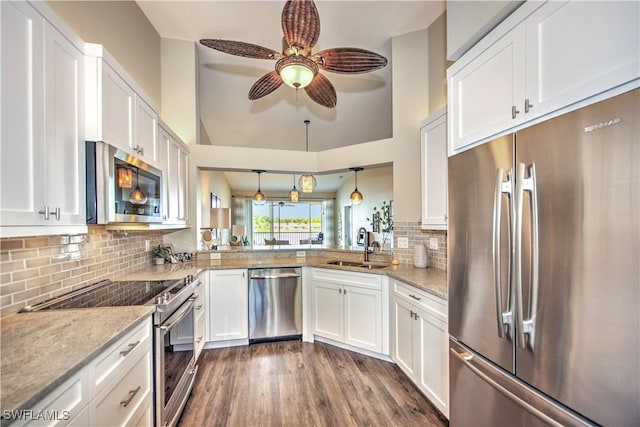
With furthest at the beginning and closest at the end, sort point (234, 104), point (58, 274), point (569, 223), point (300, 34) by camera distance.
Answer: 1. point (234, 104)
2. point (300, 34)
3. point (58, 274)
4. point (569, 223)

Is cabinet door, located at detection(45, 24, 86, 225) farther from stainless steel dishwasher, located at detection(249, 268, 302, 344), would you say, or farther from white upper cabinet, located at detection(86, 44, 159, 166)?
stainless steel dishwasher, located at detection(249, 268, 302, 344)

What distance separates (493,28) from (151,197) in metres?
2.38

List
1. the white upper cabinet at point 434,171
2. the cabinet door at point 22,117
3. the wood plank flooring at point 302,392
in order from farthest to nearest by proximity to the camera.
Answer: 1. the white upper cabinet at point 434,171
2. the wood plank flooring at point 302,392
3. the cabinet door at point 22,117

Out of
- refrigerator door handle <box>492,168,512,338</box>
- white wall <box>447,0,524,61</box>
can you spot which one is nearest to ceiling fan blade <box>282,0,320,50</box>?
white wall <box>447,0,524,61</box>

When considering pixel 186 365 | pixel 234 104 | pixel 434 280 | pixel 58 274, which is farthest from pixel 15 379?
pixel 234 104

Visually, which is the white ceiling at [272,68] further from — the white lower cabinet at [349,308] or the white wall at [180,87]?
the white lower cabinet at [349,308]

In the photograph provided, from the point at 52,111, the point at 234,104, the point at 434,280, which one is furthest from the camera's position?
the point at 234,104

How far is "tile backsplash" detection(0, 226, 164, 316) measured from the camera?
1.32m

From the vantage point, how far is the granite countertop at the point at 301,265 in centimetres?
214

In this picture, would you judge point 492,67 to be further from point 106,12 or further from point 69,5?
point 106,12

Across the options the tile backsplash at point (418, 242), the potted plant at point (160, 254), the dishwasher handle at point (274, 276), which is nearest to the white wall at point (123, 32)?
the potted plant at point (160, 254)

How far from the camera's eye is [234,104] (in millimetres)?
4805

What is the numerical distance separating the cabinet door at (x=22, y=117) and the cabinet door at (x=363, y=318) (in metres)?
2.43

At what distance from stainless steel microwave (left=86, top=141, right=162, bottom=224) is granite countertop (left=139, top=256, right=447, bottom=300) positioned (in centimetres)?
75
